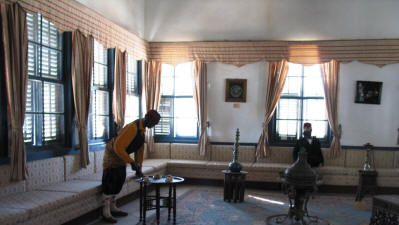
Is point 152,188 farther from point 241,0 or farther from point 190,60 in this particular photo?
point 241,0

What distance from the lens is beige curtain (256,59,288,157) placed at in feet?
26.5

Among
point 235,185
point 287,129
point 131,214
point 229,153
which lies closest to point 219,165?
point 229,153

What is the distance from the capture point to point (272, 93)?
8125 millimetres

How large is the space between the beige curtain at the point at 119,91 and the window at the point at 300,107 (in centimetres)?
346

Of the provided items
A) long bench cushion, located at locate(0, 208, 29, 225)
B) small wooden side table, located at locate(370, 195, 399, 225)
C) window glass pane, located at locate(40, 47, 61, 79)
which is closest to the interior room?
window glass pane, located at locate(40, 47, 61, 79)

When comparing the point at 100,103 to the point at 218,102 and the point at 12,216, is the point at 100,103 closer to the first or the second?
the point at 218,102

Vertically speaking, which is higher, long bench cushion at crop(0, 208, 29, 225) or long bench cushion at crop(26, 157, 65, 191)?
long bench cushion at crop(26, 157, 65, 191)

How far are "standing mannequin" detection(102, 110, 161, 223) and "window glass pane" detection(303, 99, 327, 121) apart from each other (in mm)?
4503

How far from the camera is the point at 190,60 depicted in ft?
28.2

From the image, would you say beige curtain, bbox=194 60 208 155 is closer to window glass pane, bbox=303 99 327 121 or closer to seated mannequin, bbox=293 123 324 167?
seated mannequin, bbox=293 123 324 167

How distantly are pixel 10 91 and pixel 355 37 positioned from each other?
6.97 metres

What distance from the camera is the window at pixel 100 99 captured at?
6.49 metres

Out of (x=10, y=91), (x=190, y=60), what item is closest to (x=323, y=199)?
(x=190, y=60)

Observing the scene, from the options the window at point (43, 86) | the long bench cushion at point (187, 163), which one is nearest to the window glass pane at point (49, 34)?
the window at point (43, 86)
